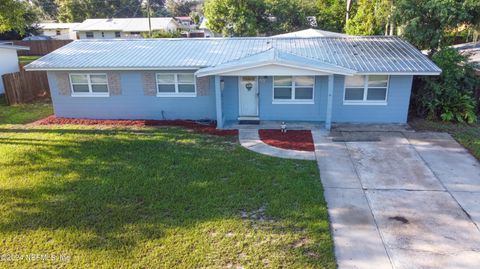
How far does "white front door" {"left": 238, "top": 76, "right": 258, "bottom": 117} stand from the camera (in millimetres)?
14242

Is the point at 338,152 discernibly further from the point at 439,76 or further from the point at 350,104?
the point at 439,76

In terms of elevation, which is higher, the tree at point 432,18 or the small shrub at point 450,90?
the tree at point 432,18

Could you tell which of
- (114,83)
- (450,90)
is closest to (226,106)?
(114,83)

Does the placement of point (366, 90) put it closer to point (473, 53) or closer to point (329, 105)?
point (329, 105)

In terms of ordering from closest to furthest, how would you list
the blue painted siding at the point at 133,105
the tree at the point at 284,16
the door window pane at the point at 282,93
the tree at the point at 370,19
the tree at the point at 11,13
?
the door window pane at the point at 282,93
the tree at the point at 11,13
the blue painted siding at the point at 133,105
the tree at the point at 370,19
the tree at the point at 284,16

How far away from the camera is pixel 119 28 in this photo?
155 feet

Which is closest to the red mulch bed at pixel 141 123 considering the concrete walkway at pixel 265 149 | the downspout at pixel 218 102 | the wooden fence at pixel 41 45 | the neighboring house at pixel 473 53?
the downspout at pixel 218 102

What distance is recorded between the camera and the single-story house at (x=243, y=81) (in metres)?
13.1

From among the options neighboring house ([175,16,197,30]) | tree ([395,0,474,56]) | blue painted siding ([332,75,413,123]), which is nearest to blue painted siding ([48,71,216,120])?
blue painted siding ([332,75,413,123])

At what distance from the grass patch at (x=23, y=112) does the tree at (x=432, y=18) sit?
16.7 meters

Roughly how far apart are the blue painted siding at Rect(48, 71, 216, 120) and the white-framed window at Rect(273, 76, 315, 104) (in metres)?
2.66

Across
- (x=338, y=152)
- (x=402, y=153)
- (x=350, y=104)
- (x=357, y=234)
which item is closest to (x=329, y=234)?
(x=357, y=234)

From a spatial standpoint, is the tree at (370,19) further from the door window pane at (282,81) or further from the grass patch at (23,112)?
the grass patch at (23,112)

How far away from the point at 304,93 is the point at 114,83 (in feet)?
26.2
